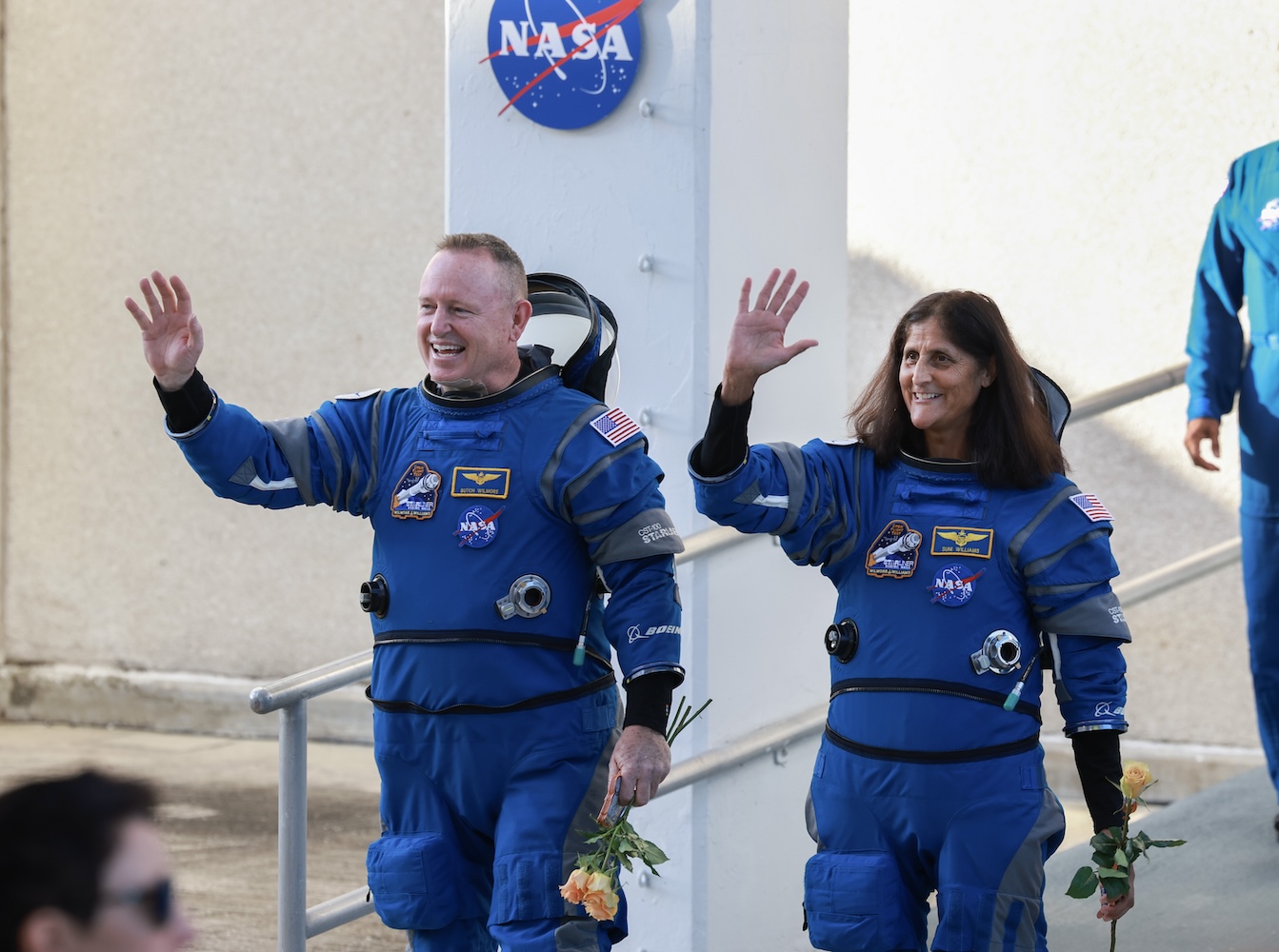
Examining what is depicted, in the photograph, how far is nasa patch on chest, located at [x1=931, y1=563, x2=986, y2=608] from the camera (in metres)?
2.91

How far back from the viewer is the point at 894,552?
2.96m

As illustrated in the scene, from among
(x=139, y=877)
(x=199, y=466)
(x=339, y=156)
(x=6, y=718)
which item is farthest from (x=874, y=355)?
(x=139, y=877)

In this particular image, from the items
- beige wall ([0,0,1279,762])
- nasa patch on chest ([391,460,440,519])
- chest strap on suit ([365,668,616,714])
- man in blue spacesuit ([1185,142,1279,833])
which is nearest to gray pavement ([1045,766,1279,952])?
man in blue spacesuit ([1185,142,1279,833])

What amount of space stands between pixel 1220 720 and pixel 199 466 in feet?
13.4

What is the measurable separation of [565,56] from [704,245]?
532 mm

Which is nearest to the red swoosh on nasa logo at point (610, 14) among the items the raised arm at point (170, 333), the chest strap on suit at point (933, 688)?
the raised arm at point (170, 333)

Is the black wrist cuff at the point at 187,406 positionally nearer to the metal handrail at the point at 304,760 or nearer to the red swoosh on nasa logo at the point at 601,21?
the metal handrail at the point at 304,760

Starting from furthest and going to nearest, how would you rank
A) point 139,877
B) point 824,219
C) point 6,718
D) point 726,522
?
point 6,718 < point 824,219 < point 726,522 < point 139,877

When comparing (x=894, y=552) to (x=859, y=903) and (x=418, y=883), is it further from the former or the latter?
(x=418, y=883)

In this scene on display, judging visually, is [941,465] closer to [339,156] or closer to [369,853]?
[369,853]

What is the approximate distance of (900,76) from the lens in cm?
623

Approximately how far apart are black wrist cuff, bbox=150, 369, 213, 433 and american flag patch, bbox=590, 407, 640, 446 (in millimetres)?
685

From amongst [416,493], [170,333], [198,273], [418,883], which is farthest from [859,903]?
[198,273]

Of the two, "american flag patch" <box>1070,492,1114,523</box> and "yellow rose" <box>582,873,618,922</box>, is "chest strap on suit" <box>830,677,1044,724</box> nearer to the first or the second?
"american flag patch" <box>1070,492,1114,523</box>
